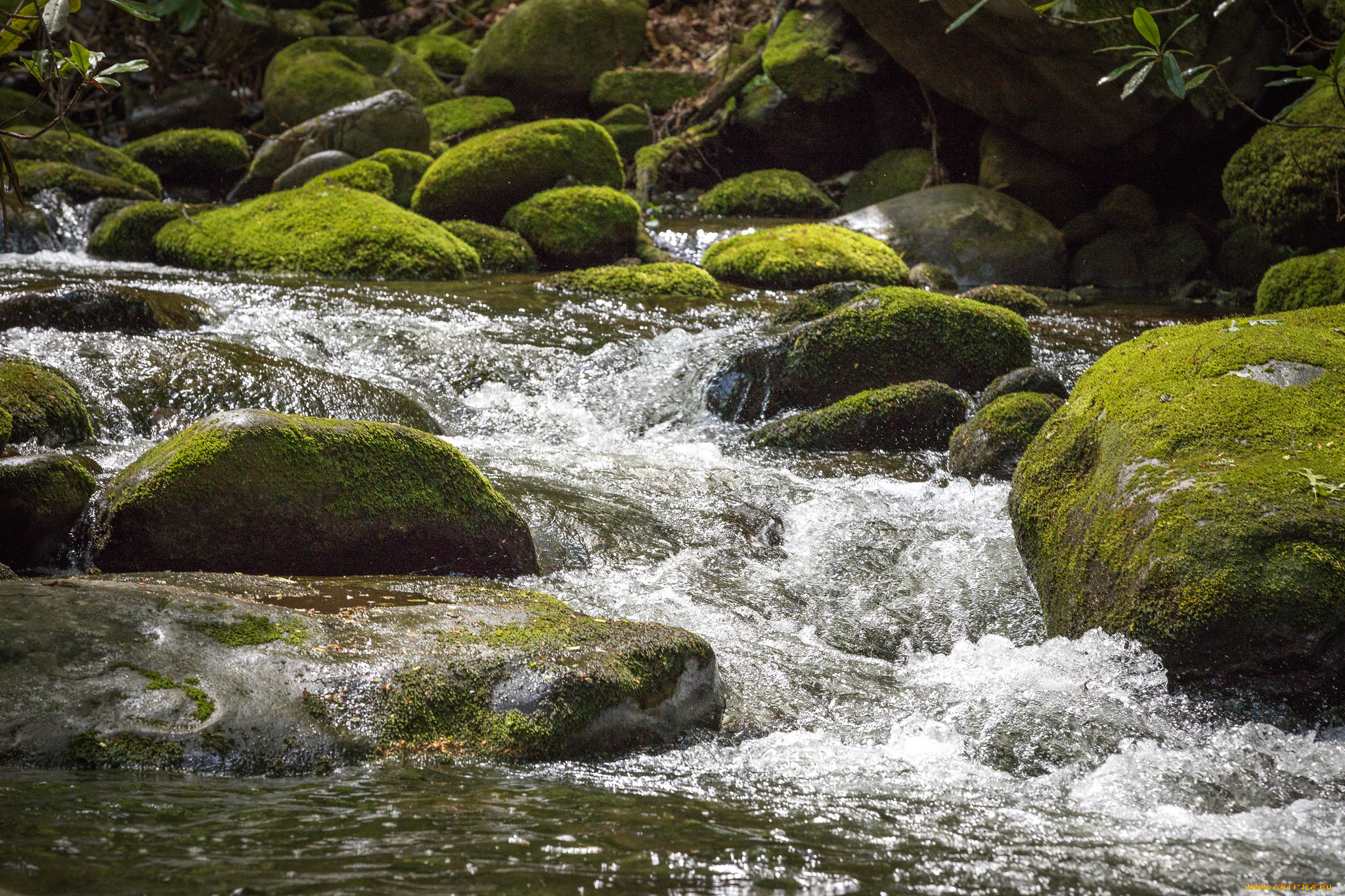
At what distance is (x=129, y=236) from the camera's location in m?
11.0

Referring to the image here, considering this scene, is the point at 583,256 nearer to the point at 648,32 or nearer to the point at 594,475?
the point at 594,475

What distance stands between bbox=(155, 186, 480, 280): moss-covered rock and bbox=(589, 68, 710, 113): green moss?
8.19 meters

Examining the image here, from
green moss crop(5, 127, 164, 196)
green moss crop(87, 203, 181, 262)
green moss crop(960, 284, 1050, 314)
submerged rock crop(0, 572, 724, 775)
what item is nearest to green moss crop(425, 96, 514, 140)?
green moss crop(5, 127, 164, 196)

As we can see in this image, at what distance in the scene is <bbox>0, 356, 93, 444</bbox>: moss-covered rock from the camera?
4906 mm

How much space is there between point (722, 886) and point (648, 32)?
68.3 feet

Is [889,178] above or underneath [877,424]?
above

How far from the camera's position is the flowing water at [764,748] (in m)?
1.98

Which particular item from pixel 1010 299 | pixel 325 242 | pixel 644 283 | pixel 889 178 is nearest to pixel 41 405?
pixel 325 242

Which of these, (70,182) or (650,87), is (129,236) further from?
(650,87)

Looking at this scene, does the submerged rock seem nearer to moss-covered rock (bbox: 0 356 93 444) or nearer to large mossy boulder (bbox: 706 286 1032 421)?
moss-covered rock (bbox: 0 356 93 444)

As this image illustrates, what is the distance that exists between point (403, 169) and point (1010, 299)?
8.11 meters

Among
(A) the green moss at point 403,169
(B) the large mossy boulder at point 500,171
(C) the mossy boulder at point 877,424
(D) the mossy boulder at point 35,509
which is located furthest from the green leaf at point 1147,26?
(A) the green moss at point 403,169

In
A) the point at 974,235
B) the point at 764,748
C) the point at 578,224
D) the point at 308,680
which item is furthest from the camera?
the point at 974,235

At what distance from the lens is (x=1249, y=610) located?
3102 millimetres
